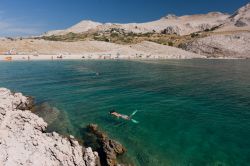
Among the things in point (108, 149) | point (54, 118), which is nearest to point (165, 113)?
point (108, 149)

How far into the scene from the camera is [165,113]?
111ft

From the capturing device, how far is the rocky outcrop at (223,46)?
494 feet

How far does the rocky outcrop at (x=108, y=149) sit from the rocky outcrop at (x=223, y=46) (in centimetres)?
13326

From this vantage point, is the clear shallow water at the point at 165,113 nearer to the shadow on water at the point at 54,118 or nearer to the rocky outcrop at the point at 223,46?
the shadow on water at the point at 54,118

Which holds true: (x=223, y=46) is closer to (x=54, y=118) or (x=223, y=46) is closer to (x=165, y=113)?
(x=165, y=113)

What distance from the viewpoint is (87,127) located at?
28.2m

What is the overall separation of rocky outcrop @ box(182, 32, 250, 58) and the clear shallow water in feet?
334

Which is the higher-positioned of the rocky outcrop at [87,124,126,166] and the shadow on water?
the shadow on water

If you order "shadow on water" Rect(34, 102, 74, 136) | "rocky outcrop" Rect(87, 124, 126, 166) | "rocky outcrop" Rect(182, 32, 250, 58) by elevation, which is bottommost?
"rocky outcrop" Rect(87, 124, 126, 166)

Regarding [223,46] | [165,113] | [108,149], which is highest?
[223,46]

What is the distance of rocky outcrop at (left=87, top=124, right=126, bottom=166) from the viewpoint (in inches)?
864

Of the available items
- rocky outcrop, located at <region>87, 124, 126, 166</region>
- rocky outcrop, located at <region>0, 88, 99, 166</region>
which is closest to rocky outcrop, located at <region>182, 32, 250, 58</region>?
rocky outcrop, located at <region>87, 124, 126, 166</region>

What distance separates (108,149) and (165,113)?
12973 millimetres

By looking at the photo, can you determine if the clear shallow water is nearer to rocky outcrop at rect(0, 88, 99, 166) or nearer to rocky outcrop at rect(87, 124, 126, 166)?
rocky outcrop at rect(87, 124, 126, 166)
